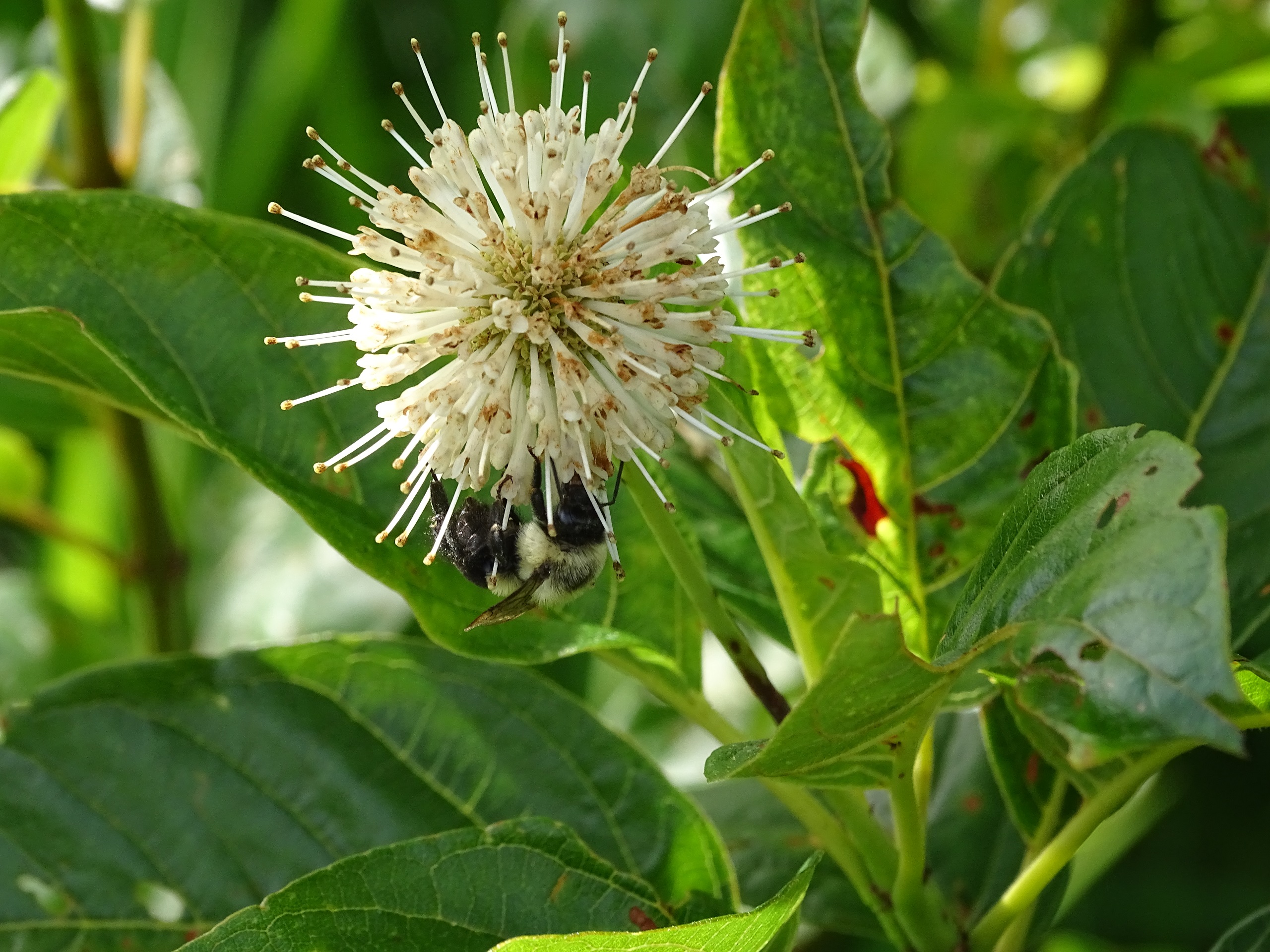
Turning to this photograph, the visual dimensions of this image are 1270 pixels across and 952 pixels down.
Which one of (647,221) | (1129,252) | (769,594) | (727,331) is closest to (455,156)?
(647,221)

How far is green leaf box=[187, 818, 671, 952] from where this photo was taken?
4.70ft

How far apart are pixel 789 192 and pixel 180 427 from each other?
2.81 feet

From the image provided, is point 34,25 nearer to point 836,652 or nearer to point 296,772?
point 296,772

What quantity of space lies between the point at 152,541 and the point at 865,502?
1604 mm

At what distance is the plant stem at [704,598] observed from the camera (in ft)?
4.92

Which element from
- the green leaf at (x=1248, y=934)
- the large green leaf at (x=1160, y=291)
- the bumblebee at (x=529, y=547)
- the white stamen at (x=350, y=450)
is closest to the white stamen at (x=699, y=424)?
the bumblebee at (x=529, y=547)

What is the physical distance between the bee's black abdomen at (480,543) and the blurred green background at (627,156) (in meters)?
1.27

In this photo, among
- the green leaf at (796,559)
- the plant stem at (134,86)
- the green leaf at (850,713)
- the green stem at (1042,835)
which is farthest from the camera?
the plant stem at (134,86)

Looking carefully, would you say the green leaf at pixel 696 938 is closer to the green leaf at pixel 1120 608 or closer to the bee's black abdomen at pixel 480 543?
the green leaf at pixel 1120 608

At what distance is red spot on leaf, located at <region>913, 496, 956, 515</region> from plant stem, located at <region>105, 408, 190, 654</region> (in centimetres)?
156

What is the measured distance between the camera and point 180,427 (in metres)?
1.68

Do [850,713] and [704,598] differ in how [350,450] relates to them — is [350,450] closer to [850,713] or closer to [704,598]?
[704,598]

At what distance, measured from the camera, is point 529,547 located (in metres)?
1.62

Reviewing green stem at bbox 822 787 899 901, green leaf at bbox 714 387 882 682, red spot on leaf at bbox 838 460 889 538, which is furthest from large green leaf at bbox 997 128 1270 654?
green stem at bbox 822 787 899 901
